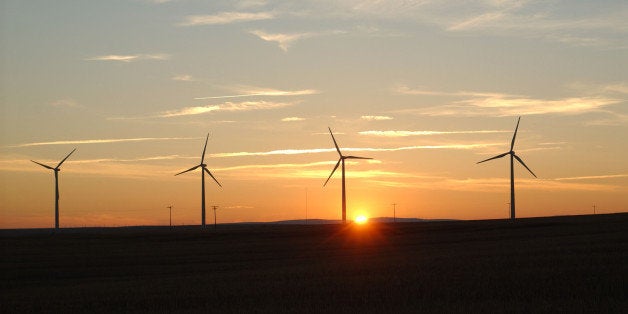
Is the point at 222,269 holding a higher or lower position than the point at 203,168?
lower

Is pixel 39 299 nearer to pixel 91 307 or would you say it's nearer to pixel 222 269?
pixel 91 307

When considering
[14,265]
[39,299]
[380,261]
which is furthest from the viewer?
[14,265]

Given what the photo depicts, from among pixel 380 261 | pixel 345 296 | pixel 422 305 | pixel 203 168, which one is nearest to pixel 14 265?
pixel 380 261

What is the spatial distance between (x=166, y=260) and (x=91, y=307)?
38.1 meters

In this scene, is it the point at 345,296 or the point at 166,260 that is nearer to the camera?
the point at 345,296

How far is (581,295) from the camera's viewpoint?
3319 cm

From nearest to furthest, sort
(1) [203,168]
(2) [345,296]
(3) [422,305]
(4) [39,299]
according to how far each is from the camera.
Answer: (3) [422,305]
(2) [345,296]
(4) [39,299]
(1) [203,168]

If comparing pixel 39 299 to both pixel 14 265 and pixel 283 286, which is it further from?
pixel 14 265

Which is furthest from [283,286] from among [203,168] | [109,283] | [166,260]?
[203,168]

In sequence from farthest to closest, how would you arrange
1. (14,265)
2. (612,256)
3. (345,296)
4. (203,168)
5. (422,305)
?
(203,168), (14,265), (612,256), (345,296), (422,305)

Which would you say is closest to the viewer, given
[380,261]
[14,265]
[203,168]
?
[380,261]

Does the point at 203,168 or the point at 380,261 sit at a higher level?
the point at 203,168

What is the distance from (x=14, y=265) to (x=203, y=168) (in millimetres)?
71793

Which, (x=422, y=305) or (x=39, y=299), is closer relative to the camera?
(x=422, y=305)
